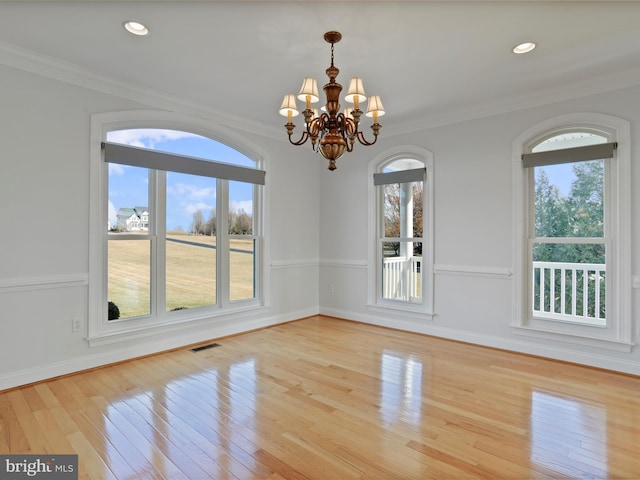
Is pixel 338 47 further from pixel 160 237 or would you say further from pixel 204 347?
pixel 204 347

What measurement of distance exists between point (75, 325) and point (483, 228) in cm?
440

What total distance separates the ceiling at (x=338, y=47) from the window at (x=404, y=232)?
109cm

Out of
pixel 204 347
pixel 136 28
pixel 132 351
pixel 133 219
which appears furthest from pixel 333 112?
pixel 132 351

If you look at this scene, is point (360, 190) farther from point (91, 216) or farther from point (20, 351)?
point (20, 351)

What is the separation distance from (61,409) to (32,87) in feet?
8.75

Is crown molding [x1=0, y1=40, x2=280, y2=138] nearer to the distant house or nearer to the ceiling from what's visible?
the ceiling

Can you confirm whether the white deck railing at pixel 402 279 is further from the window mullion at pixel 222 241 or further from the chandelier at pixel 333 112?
the chandelier at pixel 333 112

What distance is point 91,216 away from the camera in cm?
337

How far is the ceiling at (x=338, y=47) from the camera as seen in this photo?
7.91ft

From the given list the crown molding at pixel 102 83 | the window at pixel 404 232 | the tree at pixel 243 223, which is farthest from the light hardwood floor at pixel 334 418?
the crown molding at pixel 102 83

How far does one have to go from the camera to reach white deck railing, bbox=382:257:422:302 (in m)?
4.95

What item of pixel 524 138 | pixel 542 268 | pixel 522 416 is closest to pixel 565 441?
pixel 522 416

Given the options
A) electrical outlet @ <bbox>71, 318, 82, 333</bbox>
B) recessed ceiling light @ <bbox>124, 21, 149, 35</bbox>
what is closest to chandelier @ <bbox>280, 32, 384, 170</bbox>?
recessed ceiling light @ <bbox>124, 21, 149, 35</bbox>

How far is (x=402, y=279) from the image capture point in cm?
510
